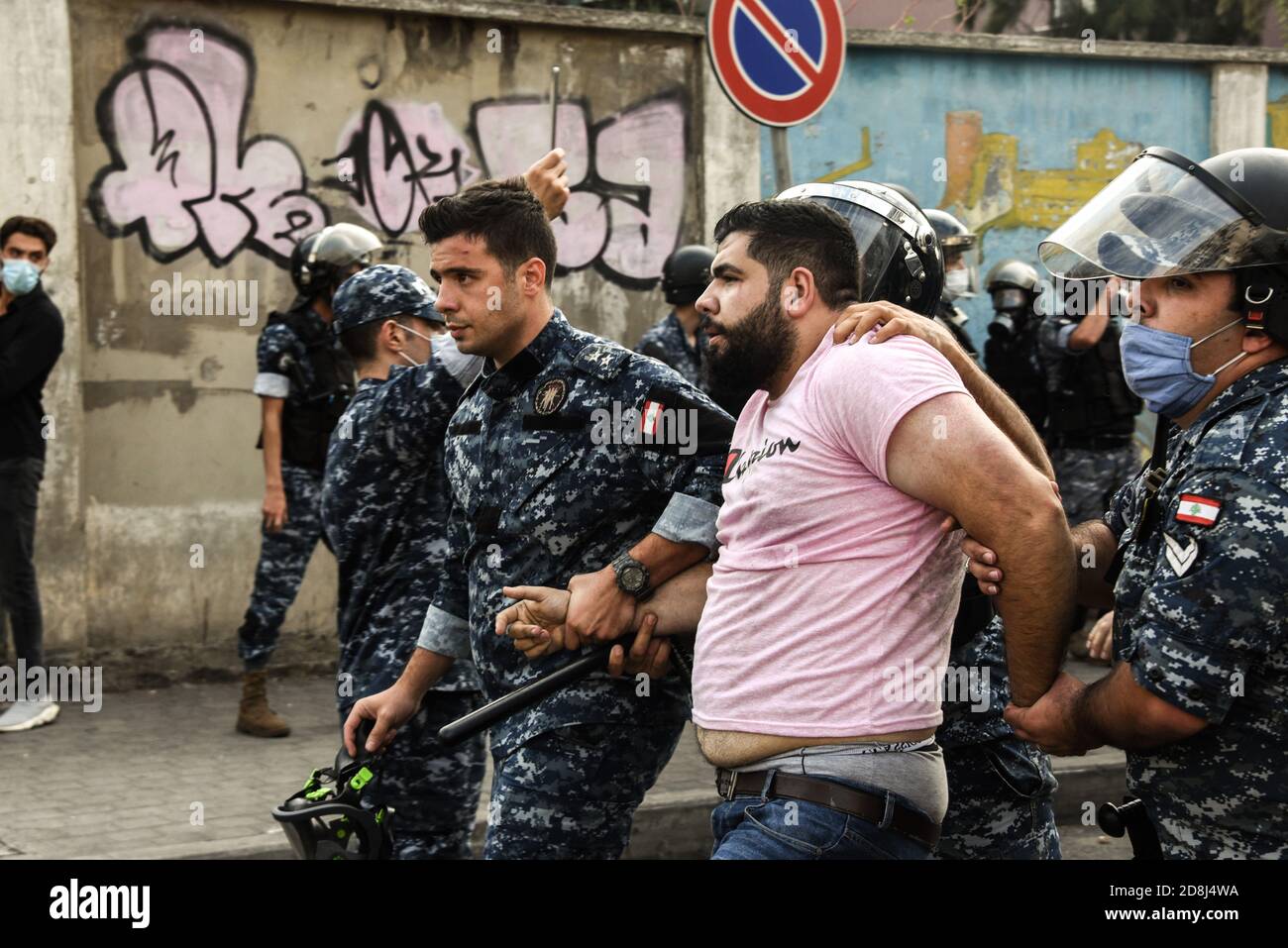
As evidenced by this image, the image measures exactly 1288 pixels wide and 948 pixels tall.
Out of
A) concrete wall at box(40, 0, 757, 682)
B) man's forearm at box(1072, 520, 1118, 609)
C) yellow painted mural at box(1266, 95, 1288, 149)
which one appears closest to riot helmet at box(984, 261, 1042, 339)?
concrete wall at box(40, 0, 757, 682)

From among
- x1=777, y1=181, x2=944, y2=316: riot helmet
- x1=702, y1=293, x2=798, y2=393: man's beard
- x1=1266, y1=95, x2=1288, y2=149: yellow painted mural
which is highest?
x1=1266, y1=95, x2=1288, y2=149: yellow painted mural

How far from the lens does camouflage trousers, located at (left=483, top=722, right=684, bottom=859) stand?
360 cm

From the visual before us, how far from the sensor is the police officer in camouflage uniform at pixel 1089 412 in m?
9.19

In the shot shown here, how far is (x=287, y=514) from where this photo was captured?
776cm

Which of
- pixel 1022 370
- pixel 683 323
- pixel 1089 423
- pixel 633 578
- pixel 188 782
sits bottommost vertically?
pixel 188 782

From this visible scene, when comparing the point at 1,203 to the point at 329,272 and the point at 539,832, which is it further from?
the point at 539,832

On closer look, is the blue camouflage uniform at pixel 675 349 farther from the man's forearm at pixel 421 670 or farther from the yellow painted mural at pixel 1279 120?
the yellow painted mural at pixel 1279 120

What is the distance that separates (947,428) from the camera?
275cm

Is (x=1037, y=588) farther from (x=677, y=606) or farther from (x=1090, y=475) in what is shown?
(x=1090, y=475)

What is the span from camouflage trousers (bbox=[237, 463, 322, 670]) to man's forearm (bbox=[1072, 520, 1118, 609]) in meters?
4.92

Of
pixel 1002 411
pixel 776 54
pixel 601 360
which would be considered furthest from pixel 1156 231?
pixel 776 54

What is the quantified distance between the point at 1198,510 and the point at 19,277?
6.27 metres

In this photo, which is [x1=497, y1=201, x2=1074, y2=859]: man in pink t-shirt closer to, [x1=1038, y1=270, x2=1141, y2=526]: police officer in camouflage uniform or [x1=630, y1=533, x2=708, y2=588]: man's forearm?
[x1=630, y1=533, x2=708, y2=588]: man's forearm
